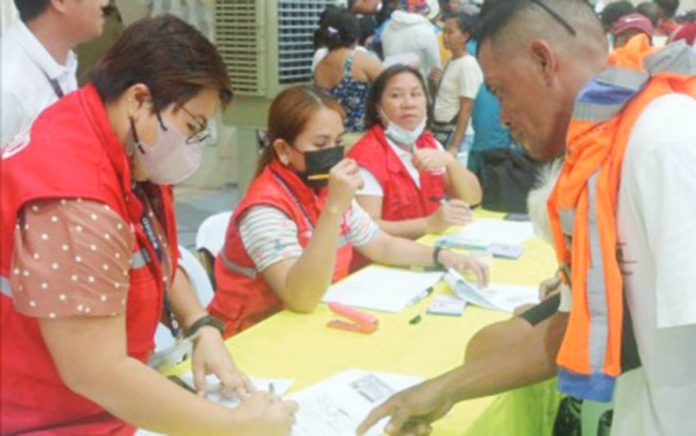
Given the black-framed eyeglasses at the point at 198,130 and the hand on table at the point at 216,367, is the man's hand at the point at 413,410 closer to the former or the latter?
the hand on table at the point at 216,367

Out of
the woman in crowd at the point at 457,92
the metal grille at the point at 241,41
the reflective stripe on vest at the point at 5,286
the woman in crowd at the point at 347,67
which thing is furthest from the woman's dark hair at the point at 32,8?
the woman in crowd at the point at 457,92

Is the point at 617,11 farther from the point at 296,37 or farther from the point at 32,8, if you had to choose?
the point at 32,8

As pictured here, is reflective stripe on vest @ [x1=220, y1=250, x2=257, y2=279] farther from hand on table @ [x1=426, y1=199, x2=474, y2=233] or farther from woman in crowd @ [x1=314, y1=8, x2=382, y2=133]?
woman in crowd @ [x1=314, y1=8, x2=382, y2=133]

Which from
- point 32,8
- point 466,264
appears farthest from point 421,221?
point 32,8

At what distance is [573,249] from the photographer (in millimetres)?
1104

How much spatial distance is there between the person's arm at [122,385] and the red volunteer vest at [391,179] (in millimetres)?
1861

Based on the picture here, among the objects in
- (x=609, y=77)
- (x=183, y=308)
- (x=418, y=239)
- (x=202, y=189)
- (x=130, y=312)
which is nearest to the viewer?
(x=609, y=77)

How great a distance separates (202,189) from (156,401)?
202 inches

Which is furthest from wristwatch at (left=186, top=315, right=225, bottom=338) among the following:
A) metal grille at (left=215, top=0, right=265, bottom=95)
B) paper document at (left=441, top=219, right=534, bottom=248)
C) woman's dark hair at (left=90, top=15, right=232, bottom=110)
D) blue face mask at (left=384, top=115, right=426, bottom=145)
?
metal grille at (left=215, top=0, right=265, bottom=95)

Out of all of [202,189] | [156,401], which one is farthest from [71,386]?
[202,189]

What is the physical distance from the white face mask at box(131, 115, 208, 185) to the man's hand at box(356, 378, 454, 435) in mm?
508

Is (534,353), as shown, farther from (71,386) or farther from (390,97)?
(390,97)

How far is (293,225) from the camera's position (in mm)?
2201

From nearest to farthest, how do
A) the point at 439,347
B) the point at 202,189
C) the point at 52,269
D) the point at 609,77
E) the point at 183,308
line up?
the point at 52,269 < the point at 609,77 < the point at 183,308 < the point at 439,347 < the point at 202,189
